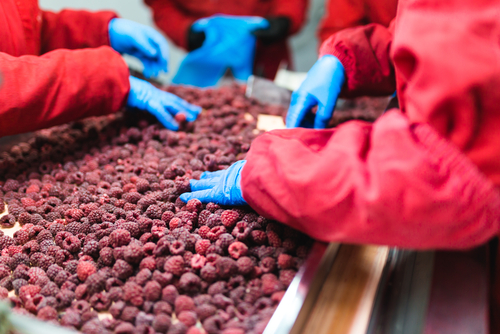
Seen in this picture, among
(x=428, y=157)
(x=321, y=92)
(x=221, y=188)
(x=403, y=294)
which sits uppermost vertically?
(x=428, y=157)

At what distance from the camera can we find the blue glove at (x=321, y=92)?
106cm

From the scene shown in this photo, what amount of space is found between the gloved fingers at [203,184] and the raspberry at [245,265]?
241 millimetres

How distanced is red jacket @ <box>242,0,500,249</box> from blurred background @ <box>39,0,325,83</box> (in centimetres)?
200

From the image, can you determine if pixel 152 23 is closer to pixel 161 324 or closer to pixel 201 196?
pixel 201 196

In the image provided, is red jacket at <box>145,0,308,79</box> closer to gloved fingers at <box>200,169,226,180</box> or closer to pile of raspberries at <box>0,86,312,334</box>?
pile of raspberries at <box>0,86,312,334</box>

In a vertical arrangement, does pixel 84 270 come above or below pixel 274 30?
below

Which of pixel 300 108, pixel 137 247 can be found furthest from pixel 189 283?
pixel 300 108

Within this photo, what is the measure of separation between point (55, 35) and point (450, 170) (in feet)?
4.77

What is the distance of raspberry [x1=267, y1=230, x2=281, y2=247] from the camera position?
30.3 inches

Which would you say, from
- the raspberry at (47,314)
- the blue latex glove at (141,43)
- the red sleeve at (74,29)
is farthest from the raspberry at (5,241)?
the blue latex glove at (141,43)

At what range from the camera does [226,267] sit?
2.33 feet

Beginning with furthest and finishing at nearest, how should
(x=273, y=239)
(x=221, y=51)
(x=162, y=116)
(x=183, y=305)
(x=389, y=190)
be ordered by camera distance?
(x=221, y=51) → (x=162, y=116) → (x=273, y=239) → (x=183, y=305) → (x=389, y=190)

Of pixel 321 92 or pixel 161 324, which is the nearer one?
pixel 161 324

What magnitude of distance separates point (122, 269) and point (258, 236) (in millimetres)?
305
